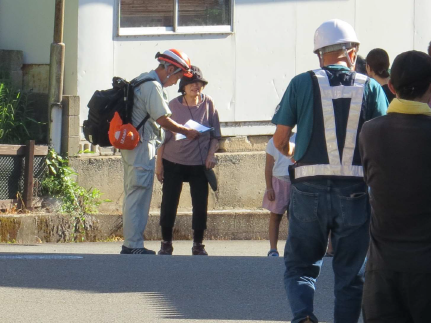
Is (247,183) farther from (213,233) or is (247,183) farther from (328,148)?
(328,148)

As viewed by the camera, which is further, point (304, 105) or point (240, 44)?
point (240, 44)

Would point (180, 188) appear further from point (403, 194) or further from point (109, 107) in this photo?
point (403, 194)

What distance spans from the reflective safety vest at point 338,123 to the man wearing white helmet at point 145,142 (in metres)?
3.23

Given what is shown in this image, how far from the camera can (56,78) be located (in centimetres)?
1137

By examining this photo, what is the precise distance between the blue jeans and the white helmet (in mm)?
725

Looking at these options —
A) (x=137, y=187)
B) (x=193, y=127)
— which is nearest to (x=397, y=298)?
(x=137, y=187)

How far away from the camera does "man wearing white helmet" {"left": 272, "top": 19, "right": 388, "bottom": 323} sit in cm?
455

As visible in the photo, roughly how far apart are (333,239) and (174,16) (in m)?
7.77

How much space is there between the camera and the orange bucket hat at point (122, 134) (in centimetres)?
755

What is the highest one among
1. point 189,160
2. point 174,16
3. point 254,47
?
point 174,16

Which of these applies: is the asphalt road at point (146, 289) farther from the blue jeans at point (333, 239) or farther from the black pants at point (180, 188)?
the blue jeans at point (333, 239)

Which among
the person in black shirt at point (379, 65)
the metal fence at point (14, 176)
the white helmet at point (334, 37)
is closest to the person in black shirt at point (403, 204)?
the white helmet at point (334, 37)

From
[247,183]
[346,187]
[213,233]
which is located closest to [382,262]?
[346,187]

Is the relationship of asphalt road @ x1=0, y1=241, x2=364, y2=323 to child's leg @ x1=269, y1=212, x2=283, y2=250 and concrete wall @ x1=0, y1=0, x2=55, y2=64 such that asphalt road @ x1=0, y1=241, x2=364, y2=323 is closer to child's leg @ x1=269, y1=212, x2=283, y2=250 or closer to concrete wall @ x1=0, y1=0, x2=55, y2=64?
child's leg @ x1=269, y1=212, x2=283, y2=250
